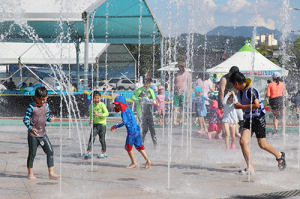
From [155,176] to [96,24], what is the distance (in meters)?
14.5

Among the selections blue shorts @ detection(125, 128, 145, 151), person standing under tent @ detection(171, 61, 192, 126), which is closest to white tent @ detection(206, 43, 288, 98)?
person standing under tent @ detection(171, 61, 192, 126)

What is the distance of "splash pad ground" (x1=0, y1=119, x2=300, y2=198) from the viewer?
452 centimetres

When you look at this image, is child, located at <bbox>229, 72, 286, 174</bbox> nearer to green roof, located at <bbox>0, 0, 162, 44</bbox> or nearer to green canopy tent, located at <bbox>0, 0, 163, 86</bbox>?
green canopy tent, located at <bbox>0, 0, 163, 86</bbox>

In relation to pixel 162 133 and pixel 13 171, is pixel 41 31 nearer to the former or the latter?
pixel 162 133

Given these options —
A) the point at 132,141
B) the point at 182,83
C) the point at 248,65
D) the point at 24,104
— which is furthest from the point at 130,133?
the point at 248,65

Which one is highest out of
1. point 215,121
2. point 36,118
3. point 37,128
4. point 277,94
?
point 277,94

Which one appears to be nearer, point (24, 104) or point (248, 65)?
point (24, 104)

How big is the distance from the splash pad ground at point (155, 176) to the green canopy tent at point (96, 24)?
7103mm

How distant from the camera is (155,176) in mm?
5570

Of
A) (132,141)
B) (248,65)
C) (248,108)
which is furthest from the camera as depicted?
(248,65)

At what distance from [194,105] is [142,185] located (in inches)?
311

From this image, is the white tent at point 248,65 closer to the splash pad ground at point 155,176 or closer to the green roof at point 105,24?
the green roof at point 105,24

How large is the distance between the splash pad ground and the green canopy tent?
23.3 feet

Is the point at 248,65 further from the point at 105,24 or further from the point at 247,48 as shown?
the point at 105,24
